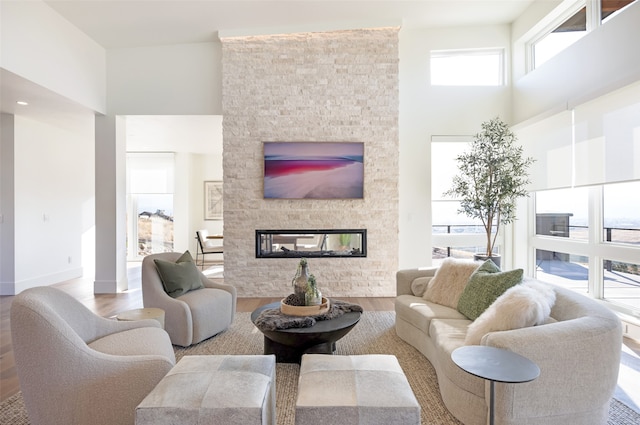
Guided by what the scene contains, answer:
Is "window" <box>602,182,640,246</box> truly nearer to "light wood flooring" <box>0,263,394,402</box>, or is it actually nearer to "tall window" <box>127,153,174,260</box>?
"light wood flooring" <box>0,263,394,402</box>

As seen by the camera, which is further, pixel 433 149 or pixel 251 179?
pixel 433 149

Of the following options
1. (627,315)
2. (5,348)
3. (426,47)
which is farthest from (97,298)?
(627,315)

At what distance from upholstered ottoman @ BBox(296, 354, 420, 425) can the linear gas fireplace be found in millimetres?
Result: 3327

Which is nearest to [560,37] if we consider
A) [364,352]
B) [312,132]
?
[312,132]

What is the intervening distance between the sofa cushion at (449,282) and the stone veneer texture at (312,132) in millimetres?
1764

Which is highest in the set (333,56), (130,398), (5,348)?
(333,56)

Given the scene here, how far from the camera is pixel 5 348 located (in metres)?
3.17

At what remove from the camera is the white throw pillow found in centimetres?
200

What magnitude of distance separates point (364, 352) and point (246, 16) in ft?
13.8

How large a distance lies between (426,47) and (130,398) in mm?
5496

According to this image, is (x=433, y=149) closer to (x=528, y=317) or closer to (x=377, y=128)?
(x=377, y=128)

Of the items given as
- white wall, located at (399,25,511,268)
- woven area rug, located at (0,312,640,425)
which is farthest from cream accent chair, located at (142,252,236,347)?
white wall, located at (399,25,511,268)

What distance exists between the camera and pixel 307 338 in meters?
2.55

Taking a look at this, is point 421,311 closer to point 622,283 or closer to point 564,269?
point 622,283
